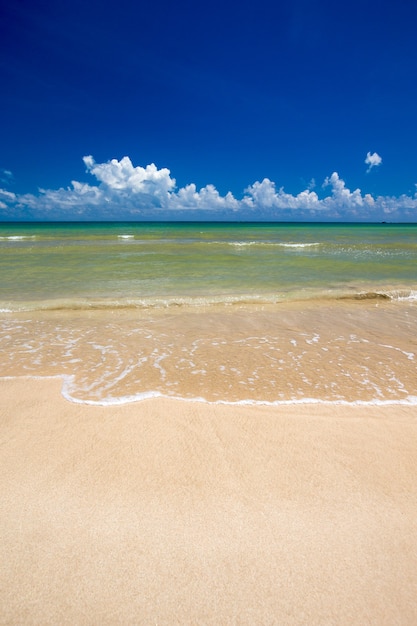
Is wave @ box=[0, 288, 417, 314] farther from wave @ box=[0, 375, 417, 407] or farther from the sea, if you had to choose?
wave @ box=[0, 375, 417, 407]

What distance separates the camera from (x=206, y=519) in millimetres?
2195

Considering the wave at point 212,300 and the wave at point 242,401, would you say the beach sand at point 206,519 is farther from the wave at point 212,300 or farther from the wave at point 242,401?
the wave at point 212,300

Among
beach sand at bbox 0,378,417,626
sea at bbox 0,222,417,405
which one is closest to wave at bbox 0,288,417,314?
sea at bbox 0,222,417,405

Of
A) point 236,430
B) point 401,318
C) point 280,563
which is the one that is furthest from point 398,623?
point 401,318

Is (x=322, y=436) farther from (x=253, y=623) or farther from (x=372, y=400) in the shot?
(x=253, y=623)

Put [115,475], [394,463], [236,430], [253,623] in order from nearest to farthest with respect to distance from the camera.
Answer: [253,623] < [115,475] < [394,463] < [236,430]

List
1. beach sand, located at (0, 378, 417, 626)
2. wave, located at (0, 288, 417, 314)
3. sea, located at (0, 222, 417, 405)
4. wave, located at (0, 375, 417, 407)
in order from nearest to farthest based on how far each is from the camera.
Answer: beach sand, located at (0, 378, 417, 626)
wave, located at (0, 375, 417, 407)
sea, located at (0, 222, 417, 405)
wave, located at (0, 288, 417, 314)

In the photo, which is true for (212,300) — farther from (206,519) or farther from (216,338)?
(206,519)

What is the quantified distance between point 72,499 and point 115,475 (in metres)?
0.34

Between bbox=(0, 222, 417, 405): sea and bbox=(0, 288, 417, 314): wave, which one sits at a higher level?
bbox=(0, 288, 417, 314): wave

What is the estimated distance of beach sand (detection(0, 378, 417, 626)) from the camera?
5.69 ft

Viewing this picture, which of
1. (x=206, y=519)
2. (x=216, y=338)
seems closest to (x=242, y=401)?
(x=206, y=519)

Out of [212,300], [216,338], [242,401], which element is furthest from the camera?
[212,300]

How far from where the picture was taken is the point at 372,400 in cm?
386
